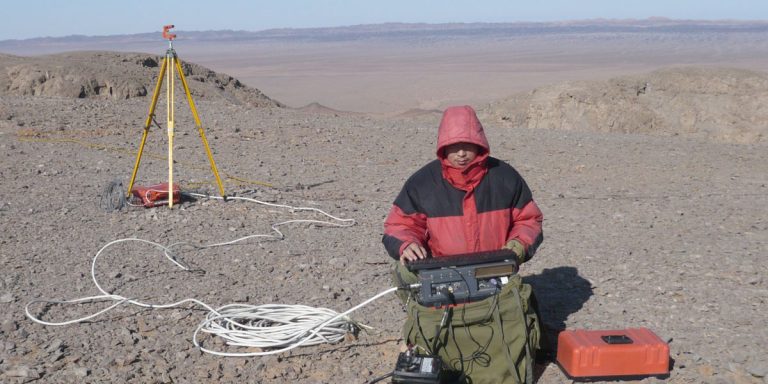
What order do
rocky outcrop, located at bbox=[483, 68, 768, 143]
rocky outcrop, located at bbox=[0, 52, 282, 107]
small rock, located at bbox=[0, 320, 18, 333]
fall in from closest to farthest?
small rock, located at bbox=[0, 320, 18, 333]
rocky outcrop, located at bbox=[483, 68, 768, 143]
rocky outcrop, located at bbox=[0, 52, 282, 107]

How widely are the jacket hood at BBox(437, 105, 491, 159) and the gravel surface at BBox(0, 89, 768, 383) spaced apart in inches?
50.6

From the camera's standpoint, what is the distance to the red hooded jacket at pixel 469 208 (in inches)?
172

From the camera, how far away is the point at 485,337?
417 centimetres

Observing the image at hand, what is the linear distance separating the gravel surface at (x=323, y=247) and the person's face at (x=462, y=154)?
118cm

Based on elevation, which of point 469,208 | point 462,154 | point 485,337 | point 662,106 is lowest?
point 662,106

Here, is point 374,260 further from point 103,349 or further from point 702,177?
point 702,177

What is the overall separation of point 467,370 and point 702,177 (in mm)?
7172

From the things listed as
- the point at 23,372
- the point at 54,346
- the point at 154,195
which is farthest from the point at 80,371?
the point at 154,195

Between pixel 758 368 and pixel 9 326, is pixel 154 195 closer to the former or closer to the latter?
pixel 9 326

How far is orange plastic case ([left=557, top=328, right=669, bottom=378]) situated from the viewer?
422cm

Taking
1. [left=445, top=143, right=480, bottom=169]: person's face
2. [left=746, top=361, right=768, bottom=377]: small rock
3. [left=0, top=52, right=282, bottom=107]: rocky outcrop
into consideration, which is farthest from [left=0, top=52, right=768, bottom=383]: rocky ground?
[left=0, top=52, right=282, bottom=107]: rocky outcrop

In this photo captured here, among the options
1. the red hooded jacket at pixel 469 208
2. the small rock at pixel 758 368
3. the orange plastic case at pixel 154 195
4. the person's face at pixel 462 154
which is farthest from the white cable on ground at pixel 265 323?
the orange plastic case at pixel 154 195

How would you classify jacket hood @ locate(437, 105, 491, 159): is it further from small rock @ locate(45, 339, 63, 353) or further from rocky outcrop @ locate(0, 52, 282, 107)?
rocky outcrop @ locate(0, 52, 282, 107)

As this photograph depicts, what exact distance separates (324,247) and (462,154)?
280cm
